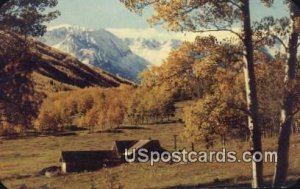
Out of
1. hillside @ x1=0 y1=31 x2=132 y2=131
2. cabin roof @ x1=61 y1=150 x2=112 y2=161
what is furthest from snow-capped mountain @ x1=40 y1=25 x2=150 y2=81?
cabin roof @ x1=61 y1=150 x2=112 y2=161

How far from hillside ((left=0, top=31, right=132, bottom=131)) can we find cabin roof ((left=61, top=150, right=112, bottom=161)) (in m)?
1.21

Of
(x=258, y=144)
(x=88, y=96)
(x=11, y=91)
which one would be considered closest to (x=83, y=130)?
(x=88, y=96)

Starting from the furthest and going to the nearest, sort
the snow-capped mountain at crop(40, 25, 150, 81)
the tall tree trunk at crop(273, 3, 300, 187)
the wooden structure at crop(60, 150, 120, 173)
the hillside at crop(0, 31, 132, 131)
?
1. the snow-capped mountain at crop(40, 25, 150, 81)
2. the tall tree trunk at crop(273, 3, 300, 187)
3. the hillside at crop(0, 31, 132, 131)
4. the wooden structure at crop(60, 150, 120, 173)

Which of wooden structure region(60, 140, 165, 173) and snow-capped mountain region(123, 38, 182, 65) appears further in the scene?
snow-capped mountain region(123, 38, 182, 65)

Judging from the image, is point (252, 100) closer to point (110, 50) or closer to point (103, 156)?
point (103, 156)

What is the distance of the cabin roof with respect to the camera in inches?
525

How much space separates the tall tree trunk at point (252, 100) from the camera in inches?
538

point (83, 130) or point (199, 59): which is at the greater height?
point (199, 59)

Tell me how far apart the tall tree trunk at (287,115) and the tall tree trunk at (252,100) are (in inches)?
17.7

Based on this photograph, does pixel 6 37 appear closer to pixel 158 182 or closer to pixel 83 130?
pixel 83 130

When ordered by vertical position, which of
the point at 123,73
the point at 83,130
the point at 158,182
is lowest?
the point at 158,182

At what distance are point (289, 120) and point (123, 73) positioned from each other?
11.6ft

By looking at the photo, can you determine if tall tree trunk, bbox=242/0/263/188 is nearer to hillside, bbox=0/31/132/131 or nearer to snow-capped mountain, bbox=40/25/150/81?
snow-capped mountain, bbox=40/25/150/81

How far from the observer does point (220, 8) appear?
543 inches
